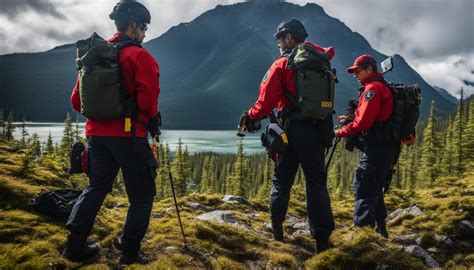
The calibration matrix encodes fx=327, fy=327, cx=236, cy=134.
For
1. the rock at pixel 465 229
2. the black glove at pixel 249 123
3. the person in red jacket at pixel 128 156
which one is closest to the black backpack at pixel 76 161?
the person in red jacket at pixel 128 156

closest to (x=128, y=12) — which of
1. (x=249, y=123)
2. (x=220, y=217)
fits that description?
(x=249, y=123)

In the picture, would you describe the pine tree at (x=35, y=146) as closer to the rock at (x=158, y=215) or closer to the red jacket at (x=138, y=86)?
the rock at (x=158, y=215)

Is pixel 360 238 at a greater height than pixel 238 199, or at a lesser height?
greater

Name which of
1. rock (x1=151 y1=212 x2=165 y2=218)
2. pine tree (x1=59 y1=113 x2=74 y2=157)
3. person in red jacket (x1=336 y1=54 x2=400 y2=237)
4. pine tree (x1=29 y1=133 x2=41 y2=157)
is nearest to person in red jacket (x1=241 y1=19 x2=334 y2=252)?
person in red jacket (x1=336 y1=54 x2=400 y2=237)

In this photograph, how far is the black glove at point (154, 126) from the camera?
4812 millimetres

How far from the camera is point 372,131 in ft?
21.2

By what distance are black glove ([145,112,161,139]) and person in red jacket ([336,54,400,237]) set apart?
11.8ft

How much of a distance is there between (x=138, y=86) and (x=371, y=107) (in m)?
4.16

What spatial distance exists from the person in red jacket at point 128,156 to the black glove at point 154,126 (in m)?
0.03

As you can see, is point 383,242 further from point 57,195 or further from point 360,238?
point 57,195

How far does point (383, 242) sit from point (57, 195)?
20.2 ft

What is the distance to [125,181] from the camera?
15.1 ft

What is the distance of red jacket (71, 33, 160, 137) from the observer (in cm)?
445

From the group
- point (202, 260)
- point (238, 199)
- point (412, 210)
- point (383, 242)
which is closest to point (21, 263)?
point (202, 260)
